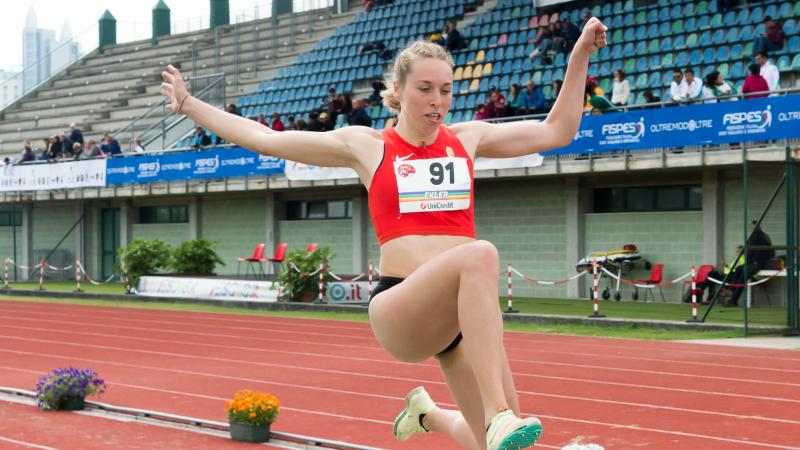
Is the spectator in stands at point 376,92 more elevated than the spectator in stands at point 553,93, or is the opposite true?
the spectator in stands at point 376,92

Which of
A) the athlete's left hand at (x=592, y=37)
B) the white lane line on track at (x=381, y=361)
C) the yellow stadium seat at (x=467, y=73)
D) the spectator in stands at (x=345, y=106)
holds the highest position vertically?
the yellow stadium seat at (x=467, y=73)

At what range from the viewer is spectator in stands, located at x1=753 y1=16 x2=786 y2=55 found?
803 inches

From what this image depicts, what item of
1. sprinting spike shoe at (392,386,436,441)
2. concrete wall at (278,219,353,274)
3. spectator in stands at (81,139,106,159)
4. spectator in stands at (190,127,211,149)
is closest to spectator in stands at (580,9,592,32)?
concrete wall at (278,219,353,274)

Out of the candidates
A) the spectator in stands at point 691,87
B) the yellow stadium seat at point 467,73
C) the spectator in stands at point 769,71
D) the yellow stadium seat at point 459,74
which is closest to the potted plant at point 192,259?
the yellow stadium seat at point 459,74

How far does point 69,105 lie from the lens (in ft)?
136

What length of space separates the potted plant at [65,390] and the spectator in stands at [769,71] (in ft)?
42.1

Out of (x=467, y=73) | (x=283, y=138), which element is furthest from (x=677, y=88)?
(x=283, y=138)

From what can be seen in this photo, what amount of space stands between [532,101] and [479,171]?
75.5 inches

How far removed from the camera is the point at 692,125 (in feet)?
60.6

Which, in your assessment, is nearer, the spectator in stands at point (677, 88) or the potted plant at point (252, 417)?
the potted plant at point (252, 417)

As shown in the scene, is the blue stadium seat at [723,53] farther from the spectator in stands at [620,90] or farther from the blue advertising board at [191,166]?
the blue advertising board at [191,166]

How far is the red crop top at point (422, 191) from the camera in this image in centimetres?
431

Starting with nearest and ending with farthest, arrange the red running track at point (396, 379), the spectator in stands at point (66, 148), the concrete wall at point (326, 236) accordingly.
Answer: the red running track at point (396, 379), the concrete wall at point (326, 236), the spectator in stands at point (66, 148)

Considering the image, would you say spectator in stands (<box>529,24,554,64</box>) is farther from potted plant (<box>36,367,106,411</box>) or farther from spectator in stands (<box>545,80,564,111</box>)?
potted plant (<box>36,367,106,411</box>)
